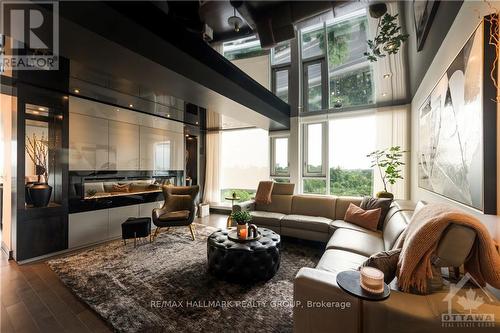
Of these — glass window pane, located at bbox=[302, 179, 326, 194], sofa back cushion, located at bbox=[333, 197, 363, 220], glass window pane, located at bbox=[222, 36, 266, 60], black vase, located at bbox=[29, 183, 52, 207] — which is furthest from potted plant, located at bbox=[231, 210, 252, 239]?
glass window pane, located at bbox=[222, 36, 266, 60]

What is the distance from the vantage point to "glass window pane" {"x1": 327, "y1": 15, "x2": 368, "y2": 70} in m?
4.66

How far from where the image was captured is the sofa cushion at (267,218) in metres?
3.83

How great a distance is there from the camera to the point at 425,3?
7.89 ft

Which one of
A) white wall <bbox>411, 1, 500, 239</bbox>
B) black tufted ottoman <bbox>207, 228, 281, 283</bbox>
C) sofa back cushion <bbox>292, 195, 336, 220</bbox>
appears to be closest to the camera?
white wall <bbox>411, 1, 500, 239</bbox>

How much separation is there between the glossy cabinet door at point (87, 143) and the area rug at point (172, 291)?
4.56 ft

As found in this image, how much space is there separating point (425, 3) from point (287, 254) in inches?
139

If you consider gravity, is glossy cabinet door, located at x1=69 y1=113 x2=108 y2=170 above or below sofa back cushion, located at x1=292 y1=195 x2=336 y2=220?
above

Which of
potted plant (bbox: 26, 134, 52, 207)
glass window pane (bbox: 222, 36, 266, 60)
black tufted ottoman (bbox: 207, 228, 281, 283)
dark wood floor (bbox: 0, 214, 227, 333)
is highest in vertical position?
glass window pane (bbox: 222, 36, 266, 60)

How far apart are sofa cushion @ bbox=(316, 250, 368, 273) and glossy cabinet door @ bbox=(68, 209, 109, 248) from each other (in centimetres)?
358

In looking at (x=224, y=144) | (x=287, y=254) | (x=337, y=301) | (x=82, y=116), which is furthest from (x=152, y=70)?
(x=224, y=144)

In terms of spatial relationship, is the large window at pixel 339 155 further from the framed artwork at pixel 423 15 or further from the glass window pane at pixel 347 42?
the framed artwork at pixel 423 15

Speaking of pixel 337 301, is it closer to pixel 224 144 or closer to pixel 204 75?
pixel 204 75

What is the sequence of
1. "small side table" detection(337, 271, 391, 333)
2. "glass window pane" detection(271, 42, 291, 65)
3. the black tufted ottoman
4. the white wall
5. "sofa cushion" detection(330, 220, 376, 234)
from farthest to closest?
"glass window pane" detection(271, 42, 291, 65), "sofa cushion" detection(330, 220, 376, 234), the black tufted ottoman, the white wall, "small side table" detection(337, 271, 391, 333)

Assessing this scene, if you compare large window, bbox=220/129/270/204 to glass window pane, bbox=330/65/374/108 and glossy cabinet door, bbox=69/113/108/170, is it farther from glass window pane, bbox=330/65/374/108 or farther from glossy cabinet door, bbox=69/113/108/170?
glossy cabinet door, bbox=69/113/108/170
